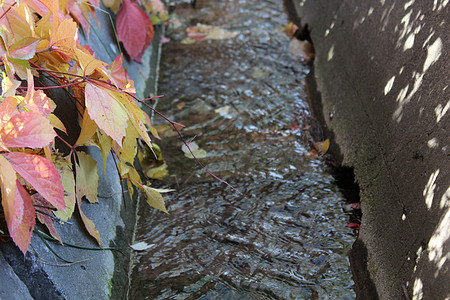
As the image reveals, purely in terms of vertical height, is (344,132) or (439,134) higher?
(439,134)

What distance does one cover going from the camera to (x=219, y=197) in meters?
1.96

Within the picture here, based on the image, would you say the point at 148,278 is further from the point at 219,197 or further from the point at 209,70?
the point at 209,70

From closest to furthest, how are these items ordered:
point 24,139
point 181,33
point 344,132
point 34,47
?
point 24,139, point 34,47, point 344,132, point 181,33

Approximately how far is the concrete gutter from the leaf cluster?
62 millimetres

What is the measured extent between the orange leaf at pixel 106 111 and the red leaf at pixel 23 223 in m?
0.25

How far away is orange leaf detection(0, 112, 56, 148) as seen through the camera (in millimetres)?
933

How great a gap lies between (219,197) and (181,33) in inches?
80.5

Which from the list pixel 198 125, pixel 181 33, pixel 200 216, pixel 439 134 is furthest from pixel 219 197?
pixel 181 33

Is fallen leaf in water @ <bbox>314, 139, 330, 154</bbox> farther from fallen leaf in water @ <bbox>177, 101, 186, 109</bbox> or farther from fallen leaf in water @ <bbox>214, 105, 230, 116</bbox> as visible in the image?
fallen leaf in water @ <bbox>177, 101, 186, 109</bbox>

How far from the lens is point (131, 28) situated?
2621 mm

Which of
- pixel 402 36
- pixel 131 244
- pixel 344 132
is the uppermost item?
pixel 402 36

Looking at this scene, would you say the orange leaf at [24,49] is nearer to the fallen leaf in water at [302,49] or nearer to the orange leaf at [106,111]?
the orange leaf at [106,111]

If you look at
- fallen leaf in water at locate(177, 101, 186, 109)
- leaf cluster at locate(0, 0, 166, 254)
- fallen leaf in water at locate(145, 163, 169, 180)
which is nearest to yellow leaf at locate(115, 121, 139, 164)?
leaf cluster at locate(0, 0, 166, 254)

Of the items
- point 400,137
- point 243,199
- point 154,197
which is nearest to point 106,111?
point 154,197
